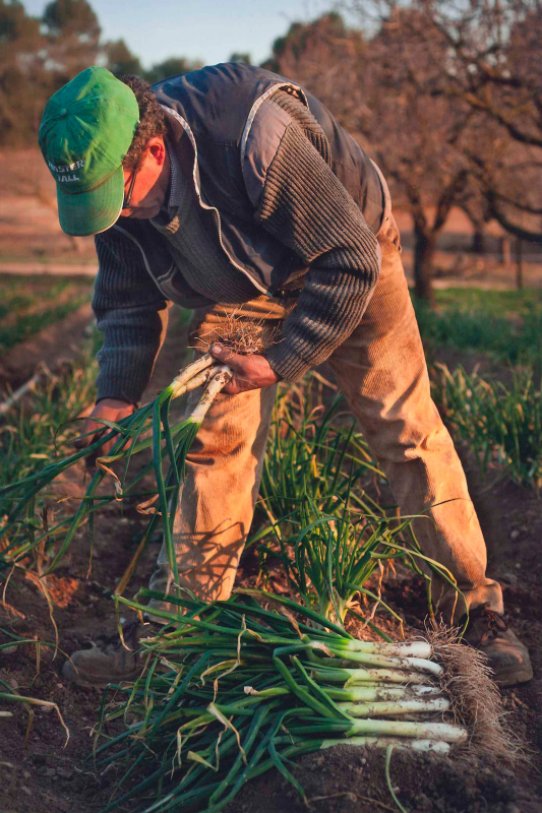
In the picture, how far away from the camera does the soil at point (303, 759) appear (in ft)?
6.12

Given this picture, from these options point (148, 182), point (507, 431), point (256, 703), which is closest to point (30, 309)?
point (507, 431)

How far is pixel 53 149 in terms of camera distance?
2225 mm

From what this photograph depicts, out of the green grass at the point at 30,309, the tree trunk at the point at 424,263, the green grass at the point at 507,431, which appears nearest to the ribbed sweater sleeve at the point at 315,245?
the green grass at the point at 507,431

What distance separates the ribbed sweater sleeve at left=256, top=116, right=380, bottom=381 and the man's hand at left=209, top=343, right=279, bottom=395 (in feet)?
0.08

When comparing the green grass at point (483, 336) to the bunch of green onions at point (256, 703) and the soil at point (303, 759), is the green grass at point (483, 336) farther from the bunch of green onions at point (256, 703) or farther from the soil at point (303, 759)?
the bunch of green onions at point (256, 703)

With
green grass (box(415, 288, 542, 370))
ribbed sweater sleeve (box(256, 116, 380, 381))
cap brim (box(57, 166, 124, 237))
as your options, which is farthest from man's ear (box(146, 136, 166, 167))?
green grass (box(415, 288, 542, 370))

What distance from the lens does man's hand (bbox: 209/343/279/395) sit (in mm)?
2344

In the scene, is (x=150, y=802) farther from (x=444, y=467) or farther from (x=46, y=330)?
(x=46, y=330)

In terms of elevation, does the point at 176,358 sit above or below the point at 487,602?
below

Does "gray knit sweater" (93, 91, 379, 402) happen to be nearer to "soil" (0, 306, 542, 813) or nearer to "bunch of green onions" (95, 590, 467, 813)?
"bunch of green onions" (95, 590, 467, 813)

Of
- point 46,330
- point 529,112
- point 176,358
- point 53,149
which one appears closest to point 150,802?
point 53,149

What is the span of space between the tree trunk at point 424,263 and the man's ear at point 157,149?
851 cm

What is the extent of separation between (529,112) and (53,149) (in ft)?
21.2

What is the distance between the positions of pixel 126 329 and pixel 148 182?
60 cm
